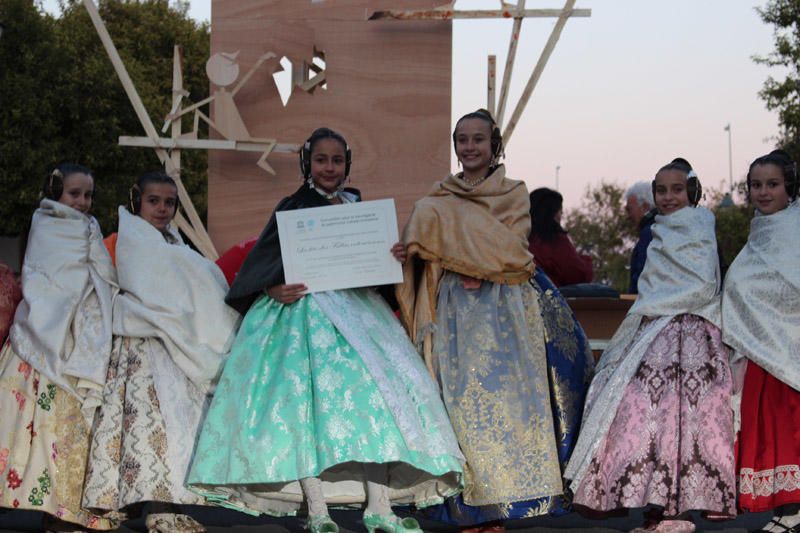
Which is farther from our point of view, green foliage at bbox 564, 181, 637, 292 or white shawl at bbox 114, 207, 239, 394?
green foliage at bbox 564, 181, 637, 292

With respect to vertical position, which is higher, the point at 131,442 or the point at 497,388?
the point at 497,388

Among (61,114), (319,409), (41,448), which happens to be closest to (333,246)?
(319,409)

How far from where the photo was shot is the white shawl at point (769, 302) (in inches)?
232

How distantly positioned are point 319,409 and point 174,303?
1.10 metres

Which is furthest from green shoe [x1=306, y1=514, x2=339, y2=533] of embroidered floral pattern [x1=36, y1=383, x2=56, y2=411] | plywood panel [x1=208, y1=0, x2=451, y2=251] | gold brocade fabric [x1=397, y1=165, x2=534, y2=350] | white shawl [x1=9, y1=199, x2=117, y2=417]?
plywood panel [x1=208, y1=0, x2=451, y2=251]

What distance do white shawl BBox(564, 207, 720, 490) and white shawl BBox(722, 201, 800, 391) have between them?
0.36 feet

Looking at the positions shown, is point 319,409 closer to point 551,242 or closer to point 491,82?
point 551,242

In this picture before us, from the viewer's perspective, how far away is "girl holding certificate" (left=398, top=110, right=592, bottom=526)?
19.1ft

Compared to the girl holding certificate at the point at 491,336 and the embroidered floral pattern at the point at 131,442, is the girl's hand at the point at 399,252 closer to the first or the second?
the girl holding certificate at the point at 491,336

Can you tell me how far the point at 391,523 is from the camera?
18.6 feet

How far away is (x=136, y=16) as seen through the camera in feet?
99.6

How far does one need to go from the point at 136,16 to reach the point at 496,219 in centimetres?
2606

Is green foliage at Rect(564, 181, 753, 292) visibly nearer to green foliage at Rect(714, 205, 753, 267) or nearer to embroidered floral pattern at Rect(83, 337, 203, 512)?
green foliage at Rect(714, 205, 753, 267)

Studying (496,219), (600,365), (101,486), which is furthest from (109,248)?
(600,365)
